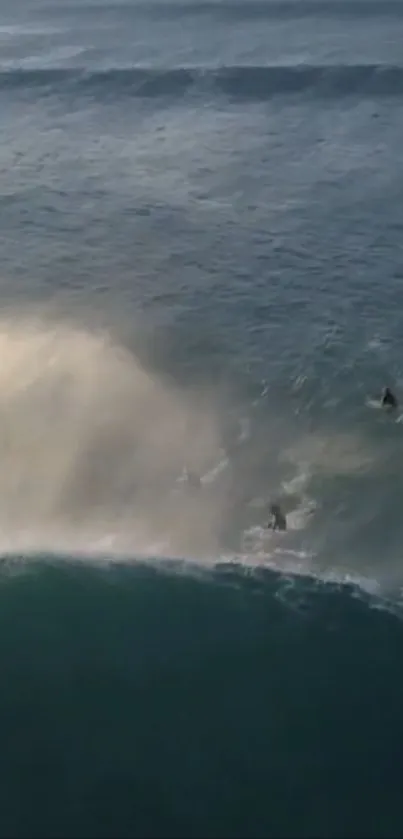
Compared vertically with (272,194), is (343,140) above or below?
above

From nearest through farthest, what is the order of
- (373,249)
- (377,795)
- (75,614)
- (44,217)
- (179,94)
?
(377,795) < (75,614) < (373,249) < (44,217) < (179,94)

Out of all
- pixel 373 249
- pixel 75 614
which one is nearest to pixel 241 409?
pixel 75 614

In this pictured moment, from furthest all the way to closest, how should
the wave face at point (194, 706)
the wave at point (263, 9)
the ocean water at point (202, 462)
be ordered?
the wave at point (263, 9)
the ocean water at point (202, 462)
the wave face at point (194, 706)

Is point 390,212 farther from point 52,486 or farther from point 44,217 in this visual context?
point 52,486

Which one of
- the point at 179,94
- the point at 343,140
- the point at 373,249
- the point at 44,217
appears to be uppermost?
the point at 179,94

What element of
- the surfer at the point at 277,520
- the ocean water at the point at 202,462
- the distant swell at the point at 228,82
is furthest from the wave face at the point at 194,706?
the distant swell at the point at 228,82

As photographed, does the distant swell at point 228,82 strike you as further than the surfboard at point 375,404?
Yes

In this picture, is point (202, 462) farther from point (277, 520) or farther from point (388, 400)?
point (388, 400)

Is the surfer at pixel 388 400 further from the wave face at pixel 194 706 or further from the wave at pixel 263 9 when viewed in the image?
the wave at pixel 263 9
